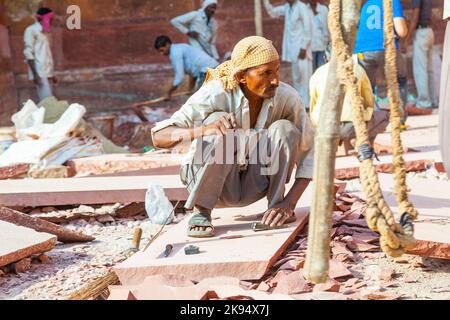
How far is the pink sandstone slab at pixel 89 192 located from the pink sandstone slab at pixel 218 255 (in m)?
1.51

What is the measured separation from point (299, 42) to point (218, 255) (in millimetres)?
10371

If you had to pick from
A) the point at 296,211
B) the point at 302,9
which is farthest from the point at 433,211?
the point at 302,9

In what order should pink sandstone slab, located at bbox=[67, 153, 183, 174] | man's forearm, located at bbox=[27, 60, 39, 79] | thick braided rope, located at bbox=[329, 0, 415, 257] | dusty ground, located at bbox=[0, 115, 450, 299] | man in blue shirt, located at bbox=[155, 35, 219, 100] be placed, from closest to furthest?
Answer: thick braided rope, located at bbox=[329, 0, 415, 257]
dusty ground, located at bbox=[0, 115, 450, 299]
pink sandstone slab, located at bbox=[67, 153, 183, 174]
man in blue shirt, located at bbox=[155, 35, 219, 100]
man's forearm, located at bbox=[27, 60, 39, 79]

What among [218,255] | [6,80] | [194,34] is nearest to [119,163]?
[218,255]

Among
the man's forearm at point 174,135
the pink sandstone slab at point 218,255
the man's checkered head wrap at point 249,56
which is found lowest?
the pink sandstone slab at point 218,255

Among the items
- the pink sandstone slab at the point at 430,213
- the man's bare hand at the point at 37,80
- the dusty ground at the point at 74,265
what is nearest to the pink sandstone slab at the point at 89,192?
the dusty ground at the point at 74,265

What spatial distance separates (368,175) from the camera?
3338 mm

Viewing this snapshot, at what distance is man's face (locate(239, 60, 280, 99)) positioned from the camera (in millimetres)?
4836

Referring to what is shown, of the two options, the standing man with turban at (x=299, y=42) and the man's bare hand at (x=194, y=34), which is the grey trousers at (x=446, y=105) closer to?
the standing man with turban at (x=299, y=42)

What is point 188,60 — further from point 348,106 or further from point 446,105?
point 446,105

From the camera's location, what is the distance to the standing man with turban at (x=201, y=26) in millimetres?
14562

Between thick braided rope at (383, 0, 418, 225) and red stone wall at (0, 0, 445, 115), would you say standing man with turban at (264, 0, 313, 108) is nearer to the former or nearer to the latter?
red stone wall at (0, 0, 445, 115)

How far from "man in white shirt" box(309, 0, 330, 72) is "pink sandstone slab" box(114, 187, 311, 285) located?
32.1ft

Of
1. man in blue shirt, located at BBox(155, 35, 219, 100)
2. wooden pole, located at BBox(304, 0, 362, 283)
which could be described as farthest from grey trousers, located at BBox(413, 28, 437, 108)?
wooden pole, located at BBox(304, 0, 362, 283)
